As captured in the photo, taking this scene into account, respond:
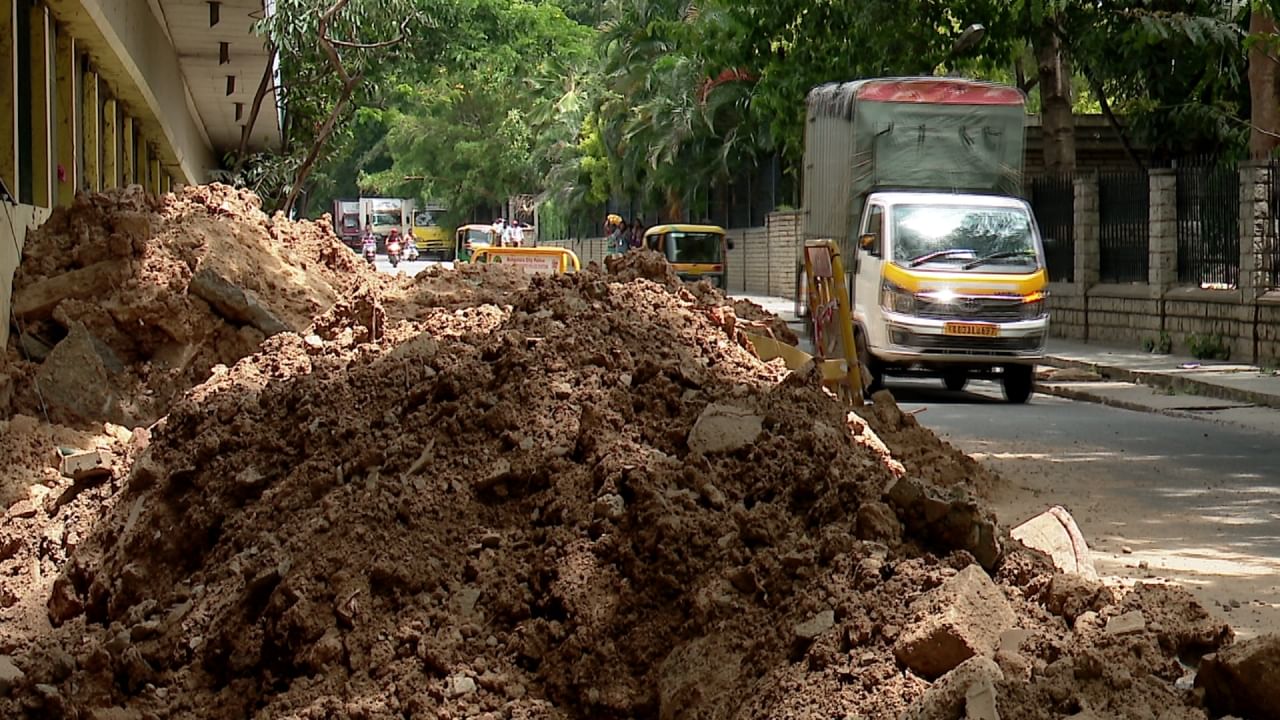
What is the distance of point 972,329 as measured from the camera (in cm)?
1756

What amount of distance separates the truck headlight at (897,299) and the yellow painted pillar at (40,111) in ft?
27.1

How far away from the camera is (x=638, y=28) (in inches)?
1772

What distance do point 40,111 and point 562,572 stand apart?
9.44 meters

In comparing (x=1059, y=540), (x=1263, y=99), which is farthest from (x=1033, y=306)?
(x=1059, y=540)

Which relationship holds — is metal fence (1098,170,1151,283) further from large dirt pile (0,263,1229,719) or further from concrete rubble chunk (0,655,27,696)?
concrete rubble chunk (0,655,27,696)

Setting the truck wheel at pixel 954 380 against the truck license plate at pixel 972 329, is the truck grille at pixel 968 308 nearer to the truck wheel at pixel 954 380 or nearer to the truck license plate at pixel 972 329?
the truck license plate at pixel 972 329

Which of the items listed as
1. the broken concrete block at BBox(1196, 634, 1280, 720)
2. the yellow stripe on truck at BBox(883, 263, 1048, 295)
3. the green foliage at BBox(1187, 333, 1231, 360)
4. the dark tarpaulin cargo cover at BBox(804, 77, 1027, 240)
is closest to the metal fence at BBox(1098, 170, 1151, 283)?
the green foliage at BBox(1187, 333, 1231, 360)

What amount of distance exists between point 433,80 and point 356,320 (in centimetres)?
2730

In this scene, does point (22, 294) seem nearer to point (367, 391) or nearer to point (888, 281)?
point (367, 391)

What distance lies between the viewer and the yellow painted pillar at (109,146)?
1941 centimetres

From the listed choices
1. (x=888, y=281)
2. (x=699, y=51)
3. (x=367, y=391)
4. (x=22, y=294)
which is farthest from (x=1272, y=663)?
(x=699, y=51)

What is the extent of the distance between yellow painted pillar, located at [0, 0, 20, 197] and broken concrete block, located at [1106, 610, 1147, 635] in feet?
30.8

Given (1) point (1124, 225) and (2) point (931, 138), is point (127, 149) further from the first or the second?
(1) point (1124, 225)

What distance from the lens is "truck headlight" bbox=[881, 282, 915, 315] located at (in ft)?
57.8
